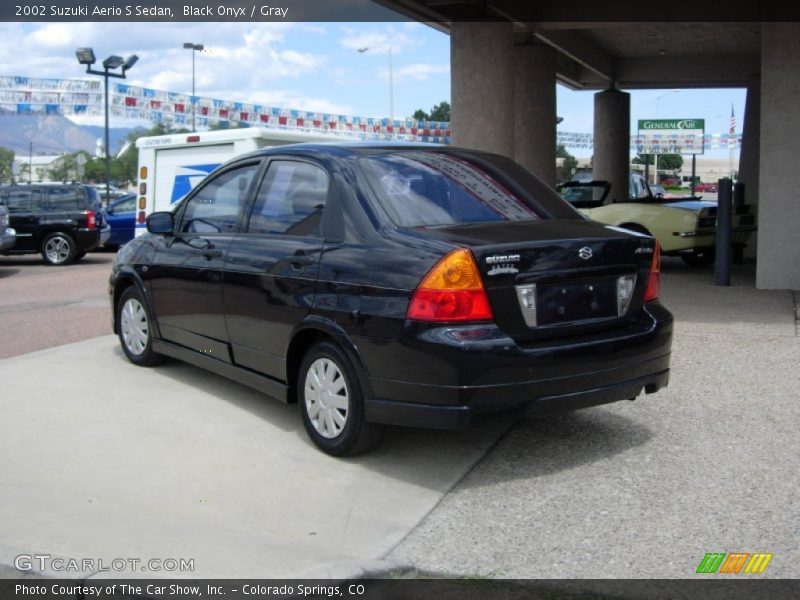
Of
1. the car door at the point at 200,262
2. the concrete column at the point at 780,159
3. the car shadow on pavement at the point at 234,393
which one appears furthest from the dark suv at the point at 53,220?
the concrete column at the point at 780,159

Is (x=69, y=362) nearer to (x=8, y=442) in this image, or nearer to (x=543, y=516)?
(x=8, y=442)

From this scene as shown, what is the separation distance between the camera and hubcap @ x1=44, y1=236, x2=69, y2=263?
19.0 meters

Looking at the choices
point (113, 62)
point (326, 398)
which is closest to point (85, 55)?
point (113, 62)

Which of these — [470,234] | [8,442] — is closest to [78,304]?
[8,442]

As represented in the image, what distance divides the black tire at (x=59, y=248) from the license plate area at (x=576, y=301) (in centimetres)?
1592

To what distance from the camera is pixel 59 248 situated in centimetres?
1905

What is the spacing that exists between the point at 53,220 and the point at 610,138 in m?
15.6

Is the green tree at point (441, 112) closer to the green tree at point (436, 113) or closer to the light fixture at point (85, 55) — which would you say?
the green tree at point (436, 113)

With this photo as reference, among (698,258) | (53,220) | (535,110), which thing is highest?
(535,110)

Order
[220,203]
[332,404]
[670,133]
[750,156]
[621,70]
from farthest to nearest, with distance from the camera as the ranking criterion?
[670,133]
[621,70]
[750,156]
[220,203]
[332,404]

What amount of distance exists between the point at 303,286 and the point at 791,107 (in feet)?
30.2

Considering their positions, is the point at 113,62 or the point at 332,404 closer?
the point at 332,404

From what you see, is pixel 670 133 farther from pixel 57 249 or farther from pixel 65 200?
pixel 57 249

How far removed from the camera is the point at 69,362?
309 inches
